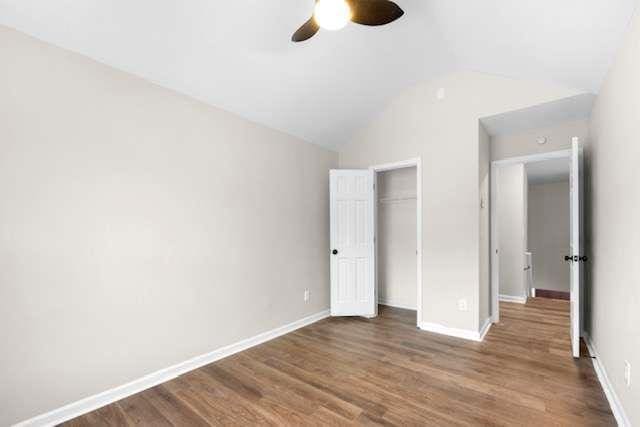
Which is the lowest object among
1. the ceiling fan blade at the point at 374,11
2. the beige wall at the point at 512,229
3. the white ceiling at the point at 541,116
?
the beige wall at the point at 512,229

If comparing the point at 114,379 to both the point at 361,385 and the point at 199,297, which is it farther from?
the point at 361,385

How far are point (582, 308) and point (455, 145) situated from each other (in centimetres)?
235

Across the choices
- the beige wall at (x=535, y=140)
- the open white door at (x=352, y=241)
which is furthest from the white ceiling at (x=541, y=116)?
the open white door at (x=352, y=241)

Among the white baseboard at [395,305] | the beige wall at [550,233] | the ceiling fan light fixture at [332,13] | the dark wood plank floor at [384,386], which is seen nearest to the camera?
the ceiling fan light fixture at [332,13]

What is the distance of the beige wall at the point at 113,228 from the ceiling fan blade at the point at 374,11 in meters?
1.65

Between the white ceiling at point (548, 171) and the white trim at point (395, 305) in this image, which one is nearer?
the white trim at point (395, 305)

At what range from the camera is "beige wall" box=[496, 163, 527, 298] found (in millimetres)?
4848

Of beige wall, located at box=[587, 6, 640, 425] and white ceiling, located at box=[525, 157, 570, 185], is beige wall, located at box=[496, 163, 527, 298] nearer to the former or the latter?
white ceiling, located at box=[525, 157, 570, 185]

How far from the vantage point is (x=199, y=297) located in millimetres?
2752

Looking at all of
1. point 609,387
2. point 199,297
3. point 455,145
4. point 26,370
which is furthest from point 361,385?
point 455,145

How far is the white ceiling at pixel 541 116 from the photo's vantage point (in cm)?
293

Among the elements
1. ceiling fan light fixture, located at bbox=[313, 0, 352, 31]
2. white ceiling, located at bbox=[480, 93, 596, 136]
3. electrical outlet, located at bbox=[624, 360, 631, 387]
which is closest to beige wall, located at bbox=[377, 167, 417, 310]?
white ceiling, located at bbox=[480, 93, 596, 136]

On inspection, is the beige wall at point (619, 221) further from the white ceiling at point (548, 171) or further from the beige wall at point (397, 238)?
the white ceiling at point (548, 171)

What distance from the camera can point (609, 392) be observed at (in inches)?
84.3
